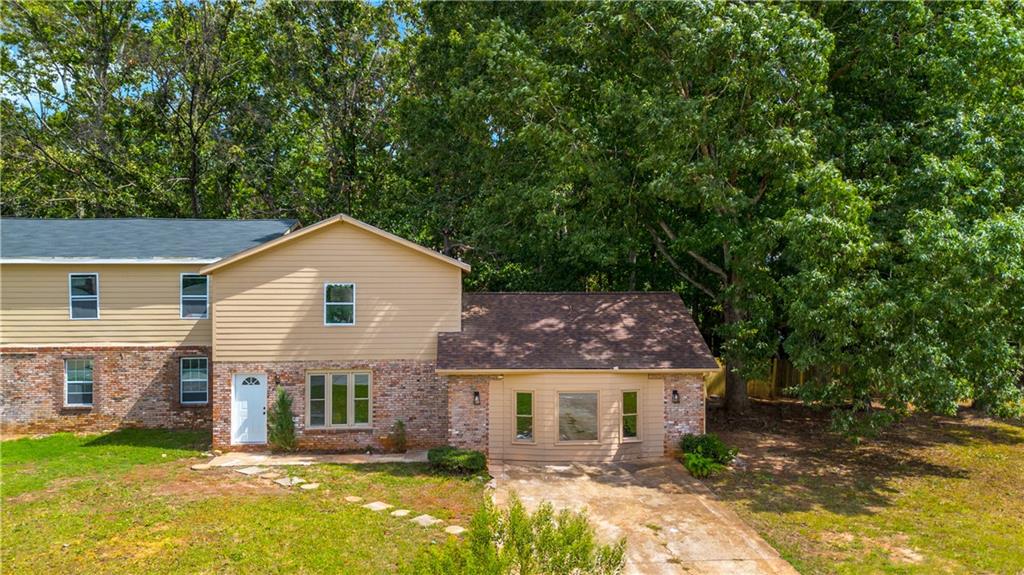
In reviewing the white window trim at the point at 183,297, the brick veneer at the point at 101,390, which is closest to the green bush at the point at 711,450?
the brick veneer at the point at 101,390

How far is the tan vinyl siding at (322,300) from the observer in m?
15.4

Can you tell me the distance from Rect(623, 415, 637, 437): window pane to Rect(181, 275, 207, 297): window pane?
12.6 meters

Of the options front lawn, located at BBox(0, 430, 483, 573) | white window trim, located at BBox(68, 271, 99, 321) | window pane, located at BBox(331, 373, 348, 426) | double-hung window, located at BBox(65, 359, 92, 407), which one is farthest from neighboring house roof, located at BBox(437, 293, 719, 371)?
double-hung window, located at BBox(65, 359, 92, 407)

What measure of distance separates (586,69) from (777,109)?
21.1 ft

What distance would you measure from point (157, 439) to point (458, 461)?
890 centimetres

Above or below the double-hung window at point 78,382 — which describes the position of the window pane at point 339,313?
above

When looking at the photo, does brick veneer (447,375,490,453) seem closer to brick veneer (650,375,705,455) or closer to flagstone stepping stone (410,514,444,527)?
flagstone stepping stone (410,514,444,527)

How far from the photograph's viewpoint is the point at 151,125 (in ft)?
93.0

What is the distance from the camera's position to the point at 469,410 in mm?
14875

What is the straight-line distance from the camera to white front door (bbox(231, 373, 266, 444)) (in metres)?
15.5

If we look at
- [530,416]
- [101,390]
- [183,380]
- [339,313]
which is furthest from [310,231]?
[101,390]

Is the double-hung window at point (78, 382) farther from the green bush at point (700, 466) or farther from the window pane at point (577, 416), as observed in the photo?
the green bush at point (700, 466)

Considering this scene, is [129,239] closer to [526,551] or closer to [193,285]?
[193,285]

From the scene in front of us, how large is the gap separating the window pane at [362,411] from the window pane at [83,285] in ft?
28.3
